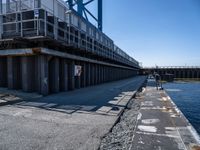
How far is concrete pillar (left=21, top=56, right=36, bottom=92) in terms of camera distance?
1147cm

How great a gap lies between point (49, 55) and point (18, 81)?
3007mm

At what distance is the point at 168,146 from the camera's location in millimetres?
4145

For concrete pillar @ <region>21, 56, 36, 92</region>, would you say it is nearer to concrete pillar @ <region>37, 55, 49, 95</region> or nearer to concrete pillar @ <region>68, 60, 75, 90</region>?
concrete pillar @ <region>37, 55, 49, 95</region>

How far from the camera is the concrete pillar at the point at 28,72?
1147 centimetres

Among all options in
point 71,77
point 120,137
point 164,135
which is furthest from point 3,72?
point 164,135

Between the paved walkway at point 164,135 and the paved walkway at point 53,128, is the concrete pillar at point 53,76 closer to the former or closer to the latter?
the paved walkway at point 53,128

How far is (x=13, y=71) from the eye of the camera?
1209 cm

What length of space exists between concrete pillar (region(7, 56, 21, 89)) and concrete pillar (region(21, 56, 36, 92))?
2.80 feet

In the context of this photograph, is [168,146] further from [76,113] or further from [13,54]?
[13,54]

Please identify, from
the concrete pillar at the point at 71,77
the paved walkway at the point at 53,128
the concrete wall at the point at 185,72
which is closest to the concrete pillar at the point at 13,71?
the concrete pillar at the point at 71,77

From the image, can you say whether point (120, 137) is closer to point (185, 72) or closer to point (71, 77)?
point (71, 77)

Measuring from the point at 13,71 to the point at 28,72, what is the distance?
4.27ft

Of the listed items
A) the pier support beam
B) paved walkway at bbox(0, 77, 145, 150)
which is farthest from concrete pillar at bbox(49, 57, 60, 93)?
paved walkway at bbox(0, 77, 145, 150)

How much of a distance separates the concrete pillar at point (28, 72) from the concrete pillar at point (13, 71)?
0.85 meters
